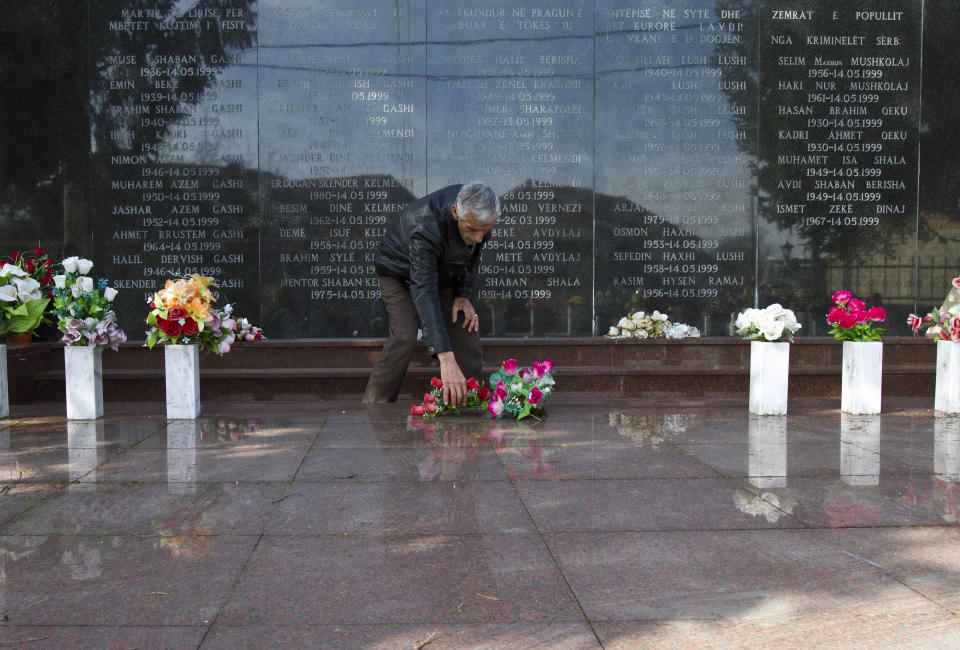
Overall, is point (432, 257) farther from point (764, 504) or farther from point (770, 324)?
point (764, 504)

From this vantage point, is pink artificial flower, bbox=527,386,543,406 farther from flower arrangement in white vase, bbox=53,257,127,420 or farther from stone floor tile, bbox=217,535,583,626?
flower arrangement in white vase, bbox=53,257,127,420

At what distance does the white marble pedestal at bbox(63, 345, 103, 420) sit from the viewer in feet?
19.3

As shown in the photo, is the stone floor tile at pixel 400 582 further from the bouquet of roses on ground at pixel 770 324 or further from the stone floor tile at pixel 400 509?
the bouquet of roses on ground at pixel 770 324

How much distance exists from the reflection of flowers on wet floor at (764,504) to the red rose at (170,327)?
4.32 metres

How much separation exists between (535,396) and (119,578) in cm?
350

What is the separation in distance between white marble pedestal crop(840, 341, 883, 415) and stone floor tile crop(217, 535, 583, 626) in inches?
163

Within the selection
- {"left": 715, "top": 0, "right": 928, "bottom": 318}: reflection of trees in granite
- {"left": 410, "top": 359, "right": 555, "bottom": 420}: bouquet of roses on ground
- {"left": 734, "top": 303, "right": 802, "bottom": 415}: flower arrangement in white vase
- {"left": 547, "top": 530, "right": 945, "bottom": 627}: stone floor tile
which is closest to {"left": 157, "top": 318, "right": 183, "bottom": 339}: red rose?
{"left": 410, "top": 359, "right": 555, "bottom": 420}: bouquet of roses on ground

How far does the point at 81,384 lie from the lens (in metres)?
5.89

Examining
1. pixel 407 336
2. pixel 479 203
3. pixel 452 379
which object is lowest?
pixel 452 379

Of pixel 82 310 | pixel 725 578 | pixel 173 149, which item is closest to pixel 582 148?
pixel 173 149

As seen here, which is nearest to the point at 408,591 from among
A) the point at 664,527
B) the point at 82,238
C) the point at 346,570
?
the point at 346,570

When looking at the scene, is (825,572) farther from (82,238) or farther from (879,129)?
(82,238)

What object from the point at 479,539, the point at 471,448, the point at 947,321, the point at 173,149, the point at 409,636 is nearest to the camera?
the point at 409,636

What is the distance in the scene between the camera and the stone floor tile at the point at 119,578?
2398 mm
